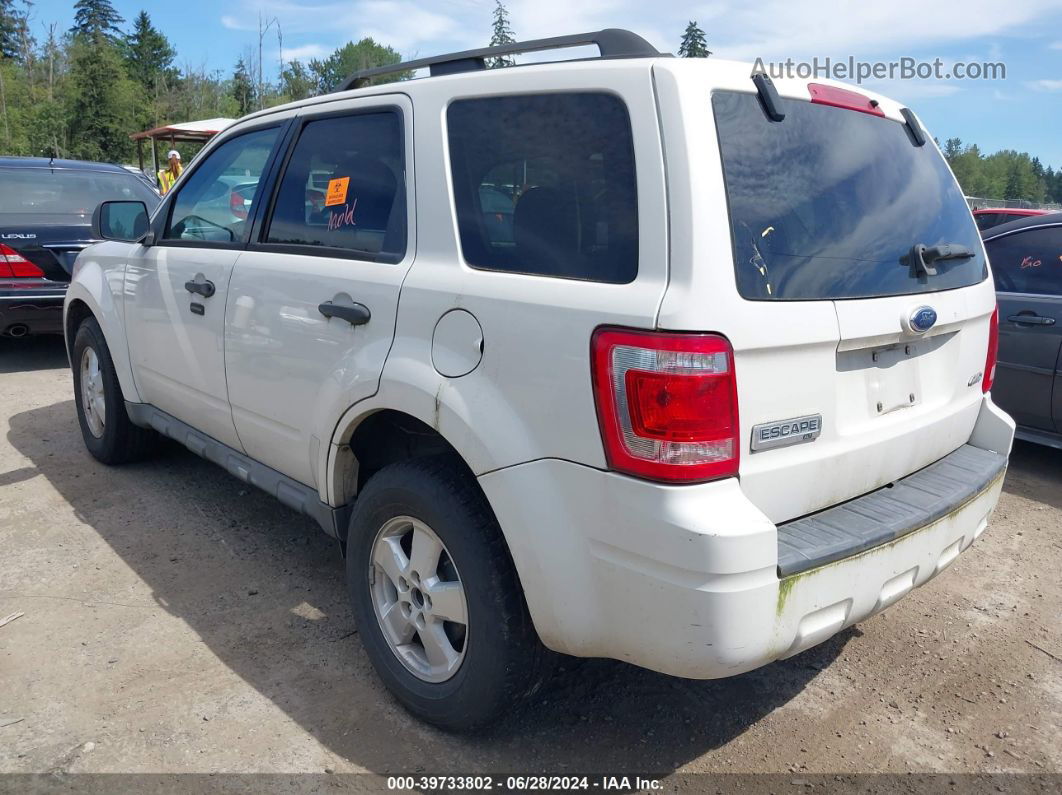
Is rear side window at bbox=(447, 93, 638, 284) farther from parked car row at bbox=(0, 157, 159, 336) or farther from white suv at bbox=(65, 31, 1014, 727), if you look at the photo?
parked car row at bbox=(0, 157, 159, 336)

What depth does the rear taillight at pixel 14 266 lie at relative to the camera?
7102mm

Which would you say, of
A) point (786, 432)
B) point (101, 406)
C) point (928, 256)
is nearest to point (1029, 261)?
point (928, 256)

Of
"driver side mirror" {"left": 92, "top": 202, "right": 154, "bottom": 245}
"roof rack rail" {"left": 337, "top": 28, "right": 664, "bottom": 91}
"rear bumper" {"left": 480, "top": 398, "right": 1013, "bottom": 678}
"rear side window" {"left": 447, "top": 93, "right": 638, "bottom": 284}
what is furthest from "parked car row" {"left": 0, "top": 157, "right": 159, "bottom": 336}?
"rear bumper" {"left": 480, "top": 398, "right": 1013, "bottom": 678}

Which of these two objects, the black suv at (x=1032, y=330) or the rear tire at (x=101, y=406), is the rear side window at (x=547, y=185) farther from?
the black suv at (x=1032, y=330)

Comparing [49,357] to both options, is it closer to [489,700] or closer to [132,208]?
[132,208]

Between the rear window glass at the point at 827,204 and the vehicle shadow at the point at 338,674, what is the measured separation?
4.71 ft

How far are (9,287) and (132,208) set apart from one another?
3.43m

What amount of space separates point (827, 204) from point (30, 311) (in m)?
7.03

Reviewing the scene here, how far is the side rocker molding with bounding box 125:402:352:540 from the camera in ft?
9.86

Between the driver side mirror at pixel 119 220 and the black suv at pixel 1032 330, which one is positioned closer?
the driver side mirror at pixel 119 220

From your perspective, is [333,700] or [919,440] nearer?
[919,440]

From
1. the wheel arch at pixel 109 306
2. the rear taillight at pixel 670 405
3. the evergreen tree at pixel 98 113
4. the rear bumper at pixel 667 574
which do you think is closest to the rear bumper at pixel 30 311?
the wheel arch at pixel 109 306

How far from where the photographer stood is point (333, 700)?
280 cm

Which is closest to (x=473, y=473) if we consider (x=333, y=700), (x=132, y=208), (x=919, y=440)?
(x=333, y=700)
